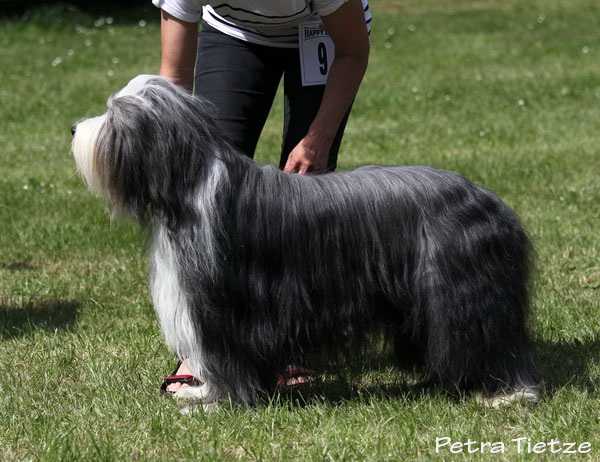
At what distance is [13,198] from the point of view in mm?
8570

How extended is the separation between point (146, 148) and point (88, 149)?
199mm

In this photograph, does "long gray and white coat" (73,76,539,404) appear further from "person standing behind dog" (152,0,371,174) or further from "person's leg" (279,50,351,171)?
A: "person's leg" (279,50,351,171)

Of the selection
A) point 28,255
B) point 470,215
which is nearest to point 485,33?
point 28,255

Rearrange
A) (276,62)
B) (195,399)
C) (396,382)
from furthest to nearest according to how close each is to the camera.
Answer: (276,62) < (396,382) < (195,399)

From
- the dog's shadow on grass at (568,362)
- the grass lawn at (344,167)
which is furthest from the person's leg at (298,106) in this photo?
the dog's shadow on grass at (568,362)

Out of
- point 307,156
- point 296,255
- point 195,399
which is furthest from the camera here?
point 307,156

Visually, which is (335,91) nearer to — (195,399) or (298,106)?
(298,106)

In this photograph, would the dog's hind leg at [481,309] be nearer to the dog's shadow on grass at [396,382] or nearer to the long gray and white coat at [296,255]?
the long gray and white coat at [296,255]

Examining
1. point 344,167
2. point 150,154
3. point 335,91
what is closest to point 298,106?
point 335,91

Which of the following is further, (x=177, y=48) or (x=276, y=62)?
(x=276, y=62)

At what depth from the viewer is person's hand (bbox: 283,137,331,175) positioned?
14.9ft

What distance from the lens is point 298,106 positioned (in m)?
4.86

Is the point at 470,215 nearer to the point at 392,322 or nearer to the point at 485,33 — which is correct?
the point at 392,322

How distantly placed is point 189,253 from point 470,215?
1049 millimetres
